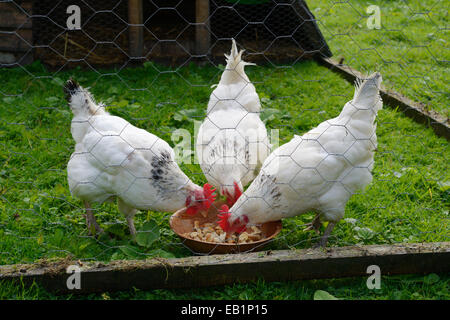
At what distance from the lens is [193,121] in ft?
10.3

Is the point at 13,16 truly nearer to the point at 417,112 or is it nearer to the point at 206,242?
the point at 206,242

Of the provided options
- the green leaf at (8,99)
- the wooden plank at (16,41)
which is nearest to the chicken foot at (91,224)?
the green leaf at (8,99)

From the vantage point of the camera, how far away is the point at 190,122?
3178 millimetres

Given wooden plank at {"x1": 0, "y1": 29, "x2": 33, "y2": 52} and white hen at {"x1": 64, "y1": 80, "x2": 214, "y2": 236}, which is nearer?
white hen at {"x1": 64, "y1": 80, "x2": 214, "y2": 236}

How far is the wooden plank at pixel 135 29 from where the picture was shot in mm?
3848

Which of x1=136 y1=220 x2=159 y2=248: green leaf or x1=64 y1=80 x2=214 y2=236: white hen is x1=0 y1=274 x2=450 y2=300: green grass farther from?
x1=64 y1=80 x2=214 y2=236: white hen

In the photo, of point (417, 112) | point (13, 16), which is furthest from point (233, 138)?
point (13, 16)

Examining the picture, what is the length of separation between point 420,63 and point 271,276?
3205mm

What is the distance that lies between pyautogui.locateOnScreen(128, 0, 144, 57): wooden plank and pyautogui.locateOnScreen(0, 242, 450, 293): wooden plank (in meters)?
2.73

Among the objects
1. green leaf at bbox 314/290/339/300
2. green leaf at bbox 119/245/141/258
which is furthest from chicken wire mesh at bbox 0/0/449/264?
green leaf at bbox 314/290/339/300

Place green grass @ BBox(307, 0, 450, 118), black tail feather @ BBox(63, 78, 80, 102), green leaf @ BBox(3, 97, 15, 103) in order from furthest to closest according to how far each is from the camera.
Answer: green grass @ BBox(307, 0, 450, 118) < green leaf @ BBox(3, 97, 15, 103) < black tail feather @ BBox(63, 78, 80, 102)

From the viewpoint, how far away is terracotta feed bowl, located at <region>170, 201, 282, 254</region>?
6.31ft
